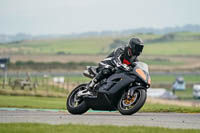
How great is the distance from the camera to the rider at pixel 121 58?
1327 cm

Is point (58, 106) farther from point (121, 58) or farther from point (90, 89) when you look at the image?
point (121, 58)

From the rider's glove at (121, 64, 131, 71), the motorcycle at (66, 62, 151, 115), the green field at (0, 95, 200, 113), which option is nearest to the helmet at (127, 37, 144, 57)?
the motorcycle at (66, 62, 151, 115)

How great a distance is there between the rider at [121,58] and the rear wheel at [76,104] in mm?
693

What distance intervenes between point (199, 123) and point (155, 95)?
59815mm

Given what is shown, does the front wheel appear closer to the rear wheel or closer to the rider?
the rider

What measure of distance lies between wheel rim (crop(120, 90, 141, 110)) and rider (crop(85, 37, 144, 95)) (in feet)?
2.69

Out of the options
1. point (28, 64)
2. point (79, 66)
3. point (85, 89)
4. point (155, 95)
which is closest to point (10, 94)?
point (85, 89)

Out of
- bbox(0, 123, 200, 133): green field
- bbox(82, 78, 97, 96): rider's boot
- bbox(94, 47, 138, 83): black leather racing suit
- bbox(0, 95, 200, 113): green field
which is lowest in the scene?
bbox(0, 95, 200, 113): green field

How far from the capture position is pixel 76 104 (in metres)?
14.5

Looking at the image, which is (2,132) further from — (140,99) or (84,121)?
(140,99)

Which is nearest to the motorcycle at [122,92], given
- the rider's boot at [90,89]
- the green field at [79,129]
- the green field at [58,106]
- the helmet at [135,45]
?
the rider's boot at [90,89]

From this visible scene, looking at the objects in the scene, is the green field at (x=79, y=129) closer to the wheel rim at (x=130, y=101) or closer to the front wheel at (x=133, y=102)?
the front wheel at (x=133, y=102)

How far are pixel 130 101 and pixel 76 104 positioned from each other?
2.17m

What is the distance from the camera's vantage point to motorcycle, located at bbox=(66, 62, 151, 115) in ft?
42.0
